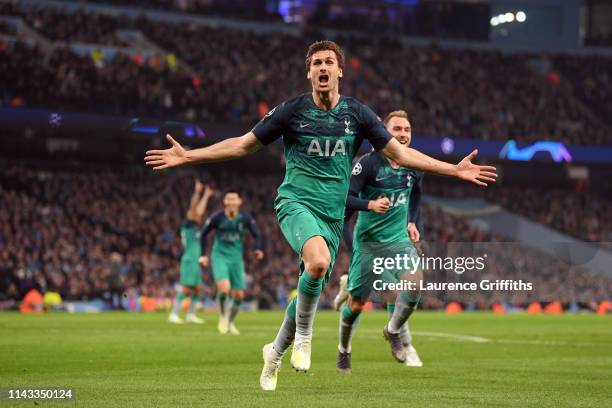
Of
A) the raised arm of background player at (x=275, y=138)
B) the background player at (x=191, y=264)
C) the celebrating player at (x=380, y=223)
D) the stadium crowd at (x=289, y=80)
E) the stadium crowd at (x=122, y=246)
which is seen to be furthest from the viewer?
the stadium crowd at (x=289, y=80)

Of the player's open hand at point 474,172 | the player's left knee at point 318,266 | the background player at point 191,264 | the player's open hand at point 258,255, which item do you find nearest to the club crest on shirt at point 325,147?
the player's left knee at point 318,266

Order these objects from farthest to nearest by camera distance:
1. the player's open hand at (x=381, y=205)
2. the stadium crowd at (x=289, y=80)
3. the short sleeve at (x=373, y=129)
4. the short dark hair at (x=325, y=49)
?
the stadium crowd at (x=289, y=80), the player's open hand at (x=381, y=205), the short sleeve at (x=373, y=129), the short dark hair at (x=325, y=49)

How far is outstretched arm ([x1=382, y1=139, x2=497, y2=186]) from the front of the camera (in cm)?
827

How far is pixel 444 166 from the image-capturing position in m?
8.36

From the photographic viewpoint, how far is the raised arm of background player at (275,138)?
320 inches

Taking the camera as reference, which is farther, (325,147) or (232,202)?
(232,202)

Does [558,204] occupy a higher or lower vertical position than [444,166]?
lower

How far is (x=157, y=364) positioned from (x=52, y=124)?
30.1 m

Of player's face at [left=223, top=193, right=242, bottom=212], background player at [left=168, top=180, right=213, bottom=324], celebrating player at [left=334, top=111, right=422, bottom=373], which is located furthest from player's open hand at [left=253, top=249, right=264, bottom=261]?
celebrating player at [left=334, top=111, right=422, bottom=373]

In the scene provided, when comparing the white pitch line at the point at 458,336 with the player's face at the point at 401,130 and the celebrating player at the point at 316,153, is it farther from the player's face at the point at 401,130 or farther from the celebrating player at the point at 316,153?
the celebrating player at the point at 316,153

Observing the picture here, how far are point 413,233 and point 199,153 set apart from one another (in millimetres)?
5122

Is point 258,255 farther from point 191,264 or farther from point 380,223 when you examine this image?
point 380,223

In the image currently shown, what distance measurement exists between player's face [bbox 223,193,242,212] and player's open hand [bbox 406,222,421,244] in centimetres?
817

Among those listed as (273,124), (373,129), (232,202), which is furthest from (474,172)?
(232,202)
